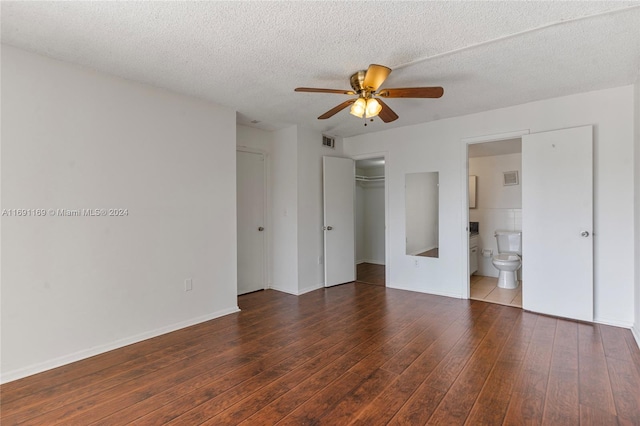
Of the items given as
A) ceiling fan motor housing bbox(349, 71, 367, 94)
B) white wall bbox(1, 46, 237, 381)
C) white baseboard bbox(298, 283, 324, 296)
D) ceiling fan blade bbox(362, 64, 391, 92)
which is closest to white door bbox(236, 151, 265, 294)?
white baseboard bbox(298, 283, 324, 296)

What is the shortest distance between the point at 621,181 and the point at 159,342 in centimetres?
488

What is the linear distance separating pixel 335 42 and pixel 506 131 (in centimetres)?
271

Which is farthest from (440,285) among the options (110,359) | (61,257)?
(61,257)

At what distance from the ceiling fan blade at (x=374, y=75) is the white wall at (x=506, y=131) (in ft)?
6.95

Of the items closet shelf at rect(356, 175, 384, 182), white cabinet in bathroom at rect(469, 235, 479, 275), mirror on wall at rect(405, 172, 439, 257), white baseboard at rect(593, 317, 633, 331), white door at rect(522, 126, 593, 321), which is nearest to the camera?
white baseboard at rect(593, 317, 633, 331)

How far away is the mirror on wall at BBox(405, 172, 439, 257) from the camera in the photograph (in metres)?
4.52

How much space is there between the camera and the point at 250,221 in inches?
186

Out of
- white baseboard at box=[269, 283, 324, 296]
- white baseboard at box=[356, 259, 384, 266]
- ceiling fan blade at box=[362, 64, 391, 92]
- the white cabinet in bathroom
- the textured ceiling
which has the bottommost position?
white baseboard at box=[269, 283, 324, 296]

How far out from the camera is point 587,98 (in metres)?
3.40

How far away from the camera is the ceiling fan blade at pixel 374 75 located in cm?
238

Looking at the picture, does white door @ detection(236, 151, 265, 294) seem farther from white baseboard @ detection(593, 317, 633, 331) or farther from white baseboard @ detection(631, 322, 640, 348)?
white baseboard @ detection(631, 322, 640, 348)

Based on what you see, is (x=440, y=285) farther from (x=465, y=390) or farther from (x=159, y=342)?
(x=159, y=342)

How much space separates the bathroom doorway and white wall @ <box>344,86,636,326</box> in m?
0.89

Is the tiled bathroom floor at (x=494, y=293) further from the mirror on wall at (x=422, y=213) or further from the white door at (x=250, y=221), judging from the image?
the white door at (x=250, y=221)
